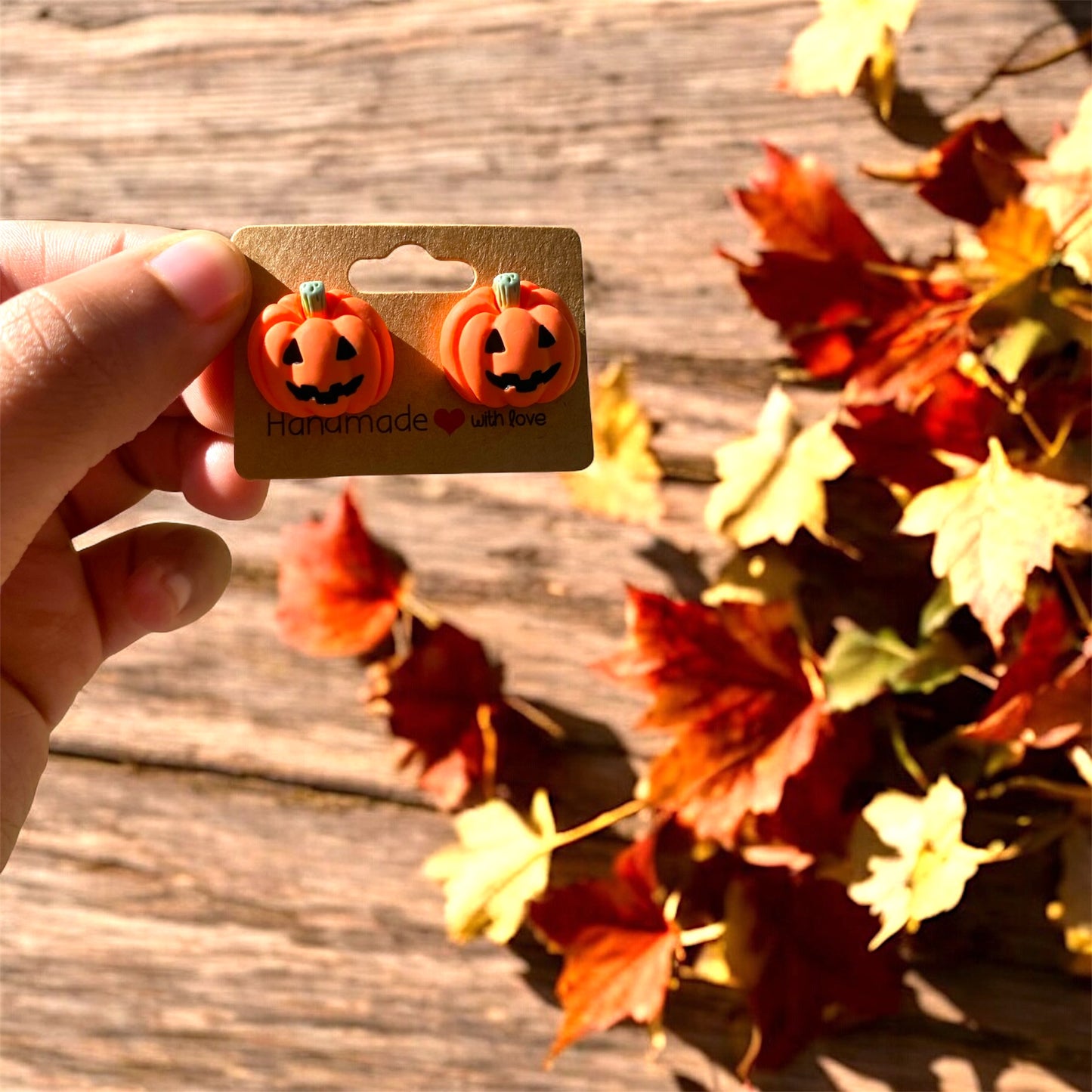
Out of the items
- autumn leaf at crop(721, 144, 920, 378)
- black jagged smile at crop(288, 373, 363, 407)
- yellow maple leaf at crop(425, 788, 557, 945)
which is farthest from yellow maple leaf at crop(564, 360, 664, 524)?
black jagged smile at crop(288, 373, 363, 407)

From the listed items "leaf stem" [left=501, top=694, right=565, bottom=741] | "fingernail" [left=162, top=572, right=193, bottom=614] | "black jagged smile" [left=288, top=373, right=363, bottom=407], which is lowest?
"leaf stem" [left=501, top=694, right=565, bottom=741]

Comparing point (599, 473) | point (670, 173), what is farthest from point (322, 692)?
point (670, 173)

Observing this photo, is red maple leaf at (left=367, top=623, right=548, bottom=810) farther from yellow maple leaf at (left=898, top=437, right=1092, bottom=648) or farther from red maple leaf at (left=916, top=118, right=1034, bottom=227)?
red maple leaf at (left=916, top=118, right=1034, bottom=227)

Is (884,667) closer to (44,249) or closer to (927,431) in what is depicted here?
(927,431)

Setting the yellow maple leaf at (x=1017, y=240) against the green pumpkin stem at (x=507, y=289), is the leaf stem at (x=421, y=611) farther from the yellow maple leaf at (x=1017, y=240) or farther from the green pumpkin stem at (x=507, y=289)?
the yellow maple leaf at (x=1017, y=240)

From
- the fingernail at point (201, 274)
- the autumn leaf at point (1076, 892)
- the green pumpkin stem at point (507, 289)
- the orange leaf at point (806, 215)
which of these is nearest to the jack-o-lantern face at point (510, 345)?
the green pumpkin stem at point (507, 289)

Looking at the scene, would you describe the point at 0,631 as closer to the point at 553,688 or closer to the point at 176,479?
the point at 176,479

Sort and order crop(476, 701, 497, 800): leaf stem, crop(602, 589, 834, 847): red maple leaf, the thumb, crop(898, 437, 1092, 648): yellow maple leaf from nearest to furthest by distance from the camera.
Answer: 1. the thumb
2. crop(898, 437, 1092, 648): yellow maple leaf
3. crop(602, 589, 834, 847): red maple leaf
4. crop(476, 701, 497, 800): leaf stem
